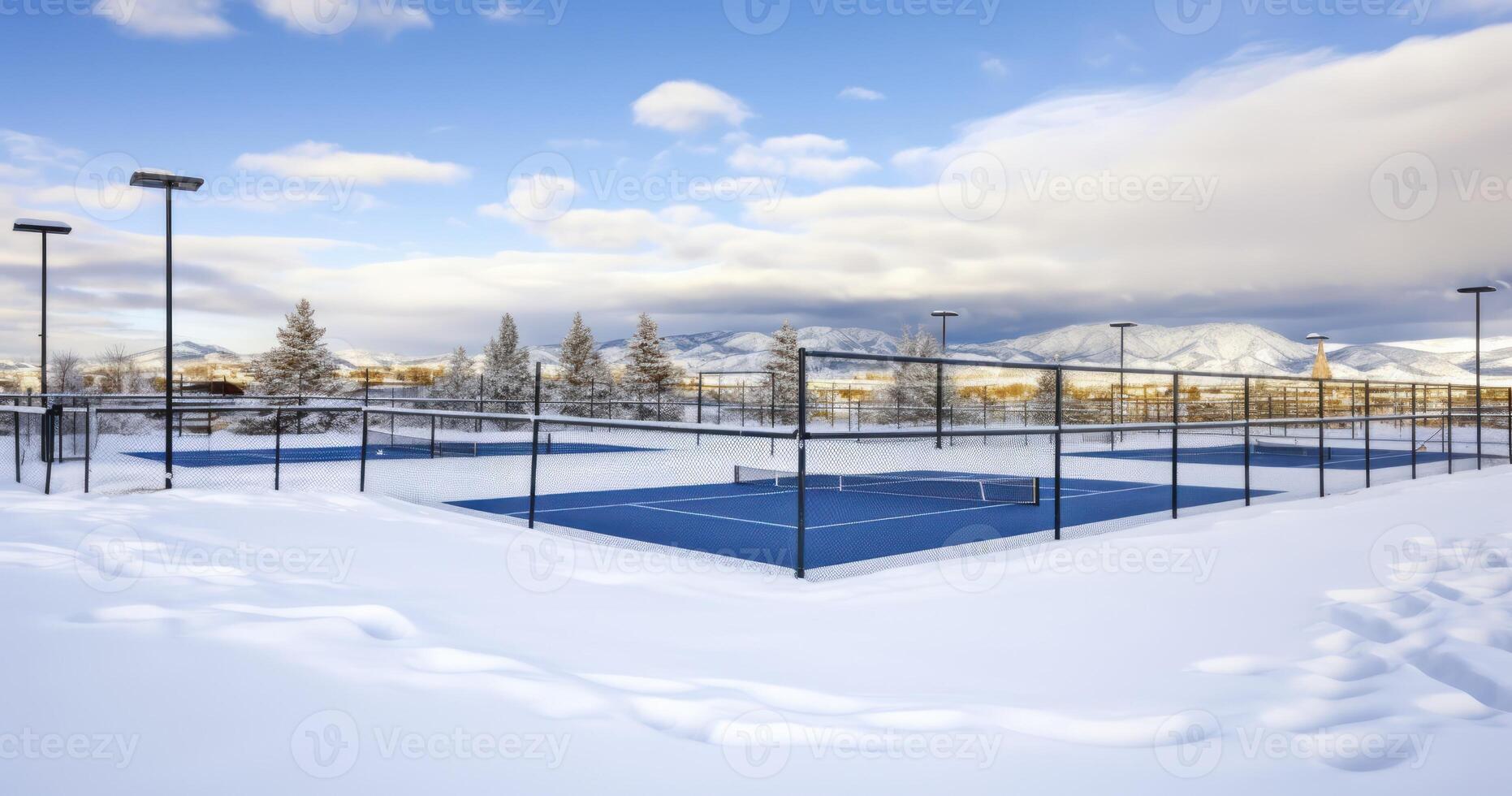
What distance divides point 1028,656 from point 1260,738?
1.45m

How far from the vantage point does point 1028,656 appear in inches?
201

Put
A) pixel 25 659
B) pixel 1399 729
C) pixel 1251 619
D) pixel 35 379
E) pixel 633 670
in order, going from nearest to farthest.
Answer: pixel 1399 729, pixel 25 659, pixel 633 670, pixel 1251 619, pixel 35 379

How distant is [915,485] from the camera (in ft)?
62.7

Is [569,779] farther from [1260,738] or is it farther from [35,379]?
[35,379]

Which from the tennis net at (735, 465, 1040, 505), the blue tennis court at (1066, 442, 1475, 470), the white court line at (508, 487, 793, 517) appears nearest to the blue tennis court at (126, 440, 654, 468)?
the tennis net at (735, 465, 1040, 505)

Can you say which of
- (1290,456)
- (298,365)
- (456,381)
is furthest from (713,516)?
(456,381)

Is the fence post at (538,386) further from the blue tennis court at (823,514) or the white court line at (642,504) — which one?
the white court line at (642,504)

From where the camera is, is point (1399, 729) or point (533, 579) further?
point (533, 579)

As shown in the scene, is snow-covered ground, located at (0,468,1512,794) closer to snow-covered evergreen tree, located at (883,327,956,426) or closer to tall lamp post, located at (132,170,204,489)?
tall lamp post, located at (132,170,204,489)

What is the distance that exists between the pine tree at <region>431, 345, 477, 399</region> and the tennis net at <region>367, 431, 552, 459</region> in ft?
48.1

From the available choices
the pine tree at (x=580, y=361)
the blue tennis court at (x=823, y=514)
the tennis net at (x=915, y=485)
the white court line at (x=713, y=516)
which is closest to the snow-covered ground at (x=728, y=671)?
the blue tennis court at (x=823, y=514)

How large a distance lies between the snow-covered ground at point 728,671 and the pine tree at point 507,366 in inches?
1792

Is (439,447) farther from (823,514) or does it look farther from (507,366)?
(507,366)

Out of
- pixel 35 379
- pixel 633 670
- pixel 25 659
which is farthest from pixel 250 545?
pixel 35 379
